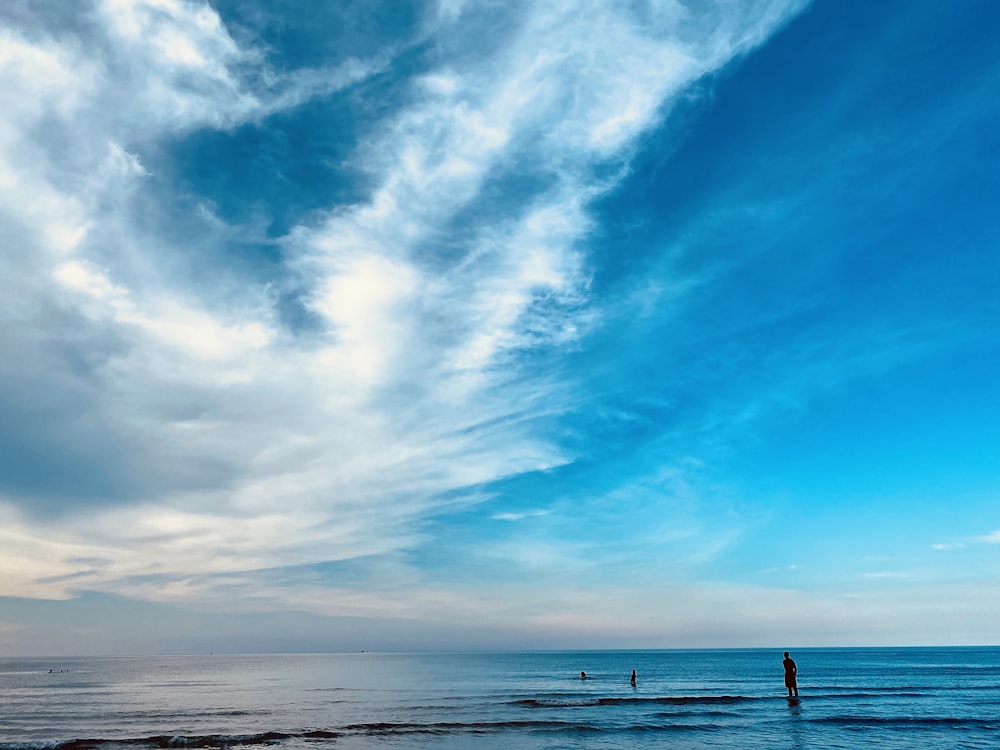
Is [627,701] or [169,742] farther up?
[169,742]

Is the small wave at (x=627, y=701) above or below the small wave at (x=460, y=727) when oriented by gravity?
below

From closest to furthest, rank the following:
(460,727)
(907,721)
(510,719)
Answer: (460,727) < (907,721) < (510,719)

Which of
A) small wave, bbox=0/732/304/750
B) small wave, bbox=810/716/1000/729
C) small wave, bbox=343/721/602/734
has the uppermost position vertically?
small wave, bbox=0/732/304/750

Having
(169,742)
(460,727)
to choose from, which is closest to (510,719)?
(460,727)

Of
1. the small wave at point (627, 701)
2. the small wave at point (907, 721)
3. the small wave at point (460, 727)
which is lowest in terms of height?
the small wave at point (627, 701)

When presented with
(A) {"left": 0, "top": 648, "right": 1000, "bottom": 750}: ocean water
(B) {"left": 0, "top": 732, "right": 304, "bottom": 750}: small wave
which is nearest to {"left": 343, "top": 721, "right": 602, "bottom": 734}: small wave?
(A) {"left": 0, "top": 648, "right": 1000, "bottom": 750}: ocean water

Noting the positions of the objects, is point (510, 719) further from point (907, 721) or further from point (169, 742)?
point (907, 721)

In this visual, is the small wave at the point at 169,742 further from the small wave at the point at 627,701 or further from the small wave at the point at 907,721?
the small wave at the point at 907,721

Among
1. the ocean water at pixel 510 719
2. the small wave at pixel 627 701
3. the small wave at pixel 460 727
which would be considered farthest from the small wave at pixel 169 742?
the small wave at pixel 627 701

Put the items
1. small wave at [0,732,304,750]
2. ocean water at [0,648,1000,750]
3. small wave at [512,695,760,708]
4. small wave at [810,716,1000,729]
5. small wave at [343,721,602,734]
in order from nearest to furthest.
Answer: small wave at [0,732,304,750], ocean water at [0,648,1000,750], small wave at [343,721,602,734], small wave at [810,716,1000,729], small wave at [512,695,760,708]

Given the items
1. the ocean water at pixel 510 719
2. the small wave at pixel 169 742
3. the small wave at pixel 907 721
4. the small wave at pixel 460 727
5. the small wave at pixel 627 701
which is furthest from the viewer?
the small wave at pixel 627 701

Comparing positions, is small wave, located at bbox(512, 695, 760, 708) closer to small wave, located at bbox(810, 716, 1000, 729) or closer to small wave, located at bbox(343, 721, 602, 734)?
small wave, located at bbox(343, 721, 602, 734)

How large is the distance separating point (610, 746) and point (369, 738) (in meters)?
13.7

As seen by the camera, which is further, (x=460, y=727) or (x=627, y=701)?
(x=627, y=701)
